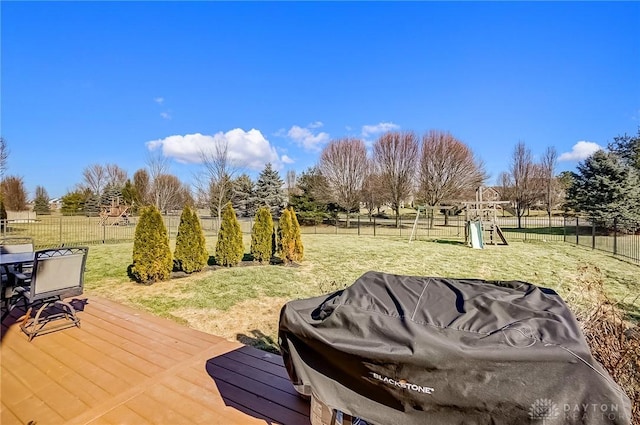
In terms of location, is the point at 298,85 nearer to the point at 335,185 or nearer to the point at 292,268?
the point at 292,268

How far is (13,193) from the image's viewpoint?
22703mm

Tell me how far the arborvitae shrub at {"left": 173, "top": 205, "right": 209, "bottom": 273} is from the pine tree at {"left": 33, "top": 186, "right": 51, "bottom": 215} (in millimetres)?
30045

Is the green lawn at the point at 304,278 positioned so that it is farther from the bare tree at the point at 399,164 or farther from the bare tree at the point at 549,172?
the bare tree at the point at 549,172

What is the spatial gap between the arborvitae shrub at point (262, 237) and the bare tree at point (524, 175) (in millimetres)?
23119

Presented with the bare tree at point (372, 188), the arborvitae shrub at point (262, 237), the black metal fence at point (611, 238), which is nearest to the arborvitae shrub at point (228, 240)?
the arborvitae shrub at point (262, 237)

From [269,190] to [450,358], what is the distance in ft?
81.9

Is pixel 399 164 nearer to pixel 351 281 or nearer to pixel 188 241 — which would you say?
pixel 351 281

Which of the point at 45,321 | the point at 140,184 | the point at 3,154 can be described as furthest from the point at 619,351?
the point at 140,184

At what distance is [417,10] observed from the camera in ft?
22.8

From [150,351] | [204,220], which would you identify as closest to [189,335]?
[150,351]

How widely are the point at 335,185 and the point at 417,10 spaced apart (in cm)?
1763

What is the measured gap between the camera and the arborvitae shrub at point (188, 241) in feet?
21.9

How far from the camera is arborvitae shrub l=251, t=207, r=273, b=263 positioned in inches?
320

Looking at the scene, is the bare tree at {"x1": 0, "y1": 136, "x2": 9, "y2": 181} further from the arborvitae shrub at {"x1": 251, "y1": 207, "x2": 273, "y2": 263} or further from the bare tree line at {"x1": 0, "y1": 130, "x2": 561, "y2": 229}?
the arborvitae shrub at {"x1": 251, "y1": 207, "x2": 273, "y2": 263}
